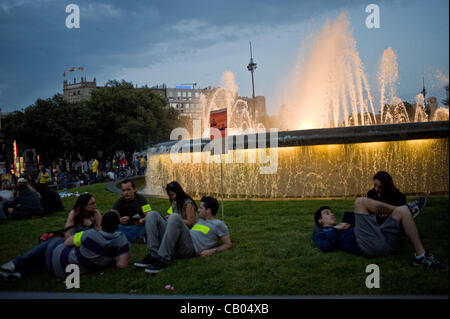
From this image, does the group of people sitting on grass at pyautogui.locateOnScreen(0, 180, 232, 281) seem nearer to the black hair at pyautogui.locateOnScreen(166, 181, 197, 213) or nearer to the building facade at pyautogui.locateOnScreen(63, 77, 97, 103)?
the black hair at pyautogui.locateOnScreen(166, 181, 197, 213)

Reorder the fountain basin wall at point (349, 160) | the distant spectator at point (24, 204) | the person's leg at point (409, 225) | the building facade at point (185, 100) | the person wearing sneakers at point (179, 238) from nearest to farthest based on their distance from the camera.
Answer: the person's leg at point (409, 225), the person wearing sneakers at point (179, 238), the fountain basin wall at point (349, 160), the distant spectator at point (24, 204), the building facade at point (185, 100)

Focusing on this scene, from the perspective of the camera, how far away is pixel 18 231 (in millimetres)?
8109

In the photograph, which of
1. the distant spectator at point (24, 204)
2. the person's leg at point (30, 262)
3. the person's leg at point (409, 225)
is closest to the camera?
the person's leg at point (409, 225)

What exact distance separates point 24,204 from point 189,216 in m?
6.33

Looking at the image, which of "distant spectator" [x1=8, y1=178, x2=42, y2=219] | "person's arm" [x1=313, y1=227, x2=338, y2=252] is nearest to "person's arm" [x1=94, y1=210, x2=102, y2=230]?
"person's arm" [x1=313, y1=227, x2=338, y2=252]

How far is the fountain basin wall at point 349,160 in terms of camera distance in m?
9.30

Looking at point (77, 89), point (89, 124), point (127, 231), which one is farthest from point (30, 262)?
point (77, 89)

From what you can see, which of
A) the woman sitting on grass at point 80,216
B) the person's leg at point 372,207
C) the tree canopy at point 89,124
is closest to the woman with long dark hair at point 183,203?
the woman sitting on grass at point 80,216

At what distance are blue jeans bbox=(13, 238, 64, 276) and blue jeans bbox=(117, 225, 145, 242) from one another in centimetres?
130

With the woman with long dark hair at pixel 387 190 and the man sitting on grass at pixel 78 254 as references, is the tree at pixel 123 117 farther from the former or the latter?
the woman with long dark hair at pixel 387 190

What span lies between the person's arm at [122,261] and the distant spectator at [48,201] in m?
6.47

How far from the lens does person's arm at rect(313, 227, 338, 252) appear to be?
5152 millimetres

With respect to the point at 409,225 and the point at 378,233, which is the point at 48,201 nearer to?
the point at 378,233

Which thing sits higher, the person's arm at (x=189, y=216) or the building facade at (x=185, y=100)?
the building facade at (x=185, y=100)
